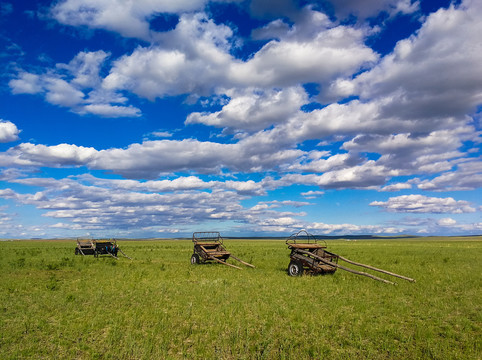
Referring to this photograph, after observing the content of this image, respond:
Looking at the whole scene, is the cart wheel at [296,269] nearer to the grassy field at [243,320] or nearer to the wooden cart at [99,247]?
the grassy field at [243,320]

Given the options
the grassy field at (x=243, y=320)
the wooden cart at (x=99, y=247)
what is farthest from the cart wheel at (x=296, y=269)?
the wooden cart at (x=99, y=247)

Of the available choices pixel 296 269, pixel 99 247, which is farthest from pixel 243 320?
pixel 99 247

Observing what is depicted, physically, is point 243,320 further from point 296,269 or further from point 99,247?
point 99,247

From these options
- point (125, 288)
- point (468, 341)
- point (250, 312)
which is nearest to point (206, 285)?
point (125, 288)

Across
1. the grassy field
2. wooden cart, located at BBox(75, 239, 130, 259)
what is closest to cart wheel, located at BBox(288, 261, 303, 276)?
the grassy field

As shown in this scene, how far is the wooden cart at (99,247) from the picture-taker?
112ft

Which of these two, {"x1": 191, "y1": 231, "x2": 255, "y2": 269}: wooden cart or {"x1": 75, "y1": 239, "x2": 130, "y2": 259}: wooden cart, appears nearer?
{"x1": 191, "y1": 231, "x2": 255, "y2": 269}: wooden cart

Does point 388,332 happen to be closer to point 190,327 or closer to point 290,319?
point 290,319

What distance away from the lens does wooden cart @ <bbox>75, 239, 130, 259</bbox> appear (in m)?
34.3

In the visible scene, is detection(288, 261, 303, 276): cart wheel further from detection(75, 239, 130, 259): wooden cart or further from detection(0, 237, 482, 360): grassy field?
detection(75, 239, 130, 259): wooden cart

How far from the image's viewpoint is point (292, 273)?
18625 mm

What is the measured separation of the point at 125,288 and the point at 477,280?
17413 mm

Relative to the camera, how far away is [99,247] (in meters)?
34.7

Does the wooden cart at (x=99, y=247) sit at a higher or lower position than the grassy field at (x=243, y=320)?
higher
